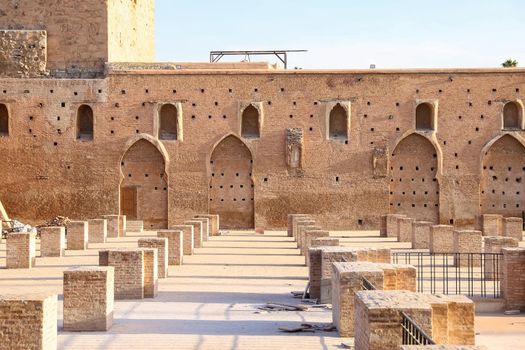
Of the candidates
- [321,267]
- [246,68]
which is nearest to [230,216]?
[246,68]

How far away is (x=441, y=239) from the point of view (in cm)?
2241

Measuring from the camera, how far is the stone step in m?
32.9

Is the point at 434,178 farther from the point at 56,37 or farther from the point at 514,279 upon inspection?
the point at 514,279

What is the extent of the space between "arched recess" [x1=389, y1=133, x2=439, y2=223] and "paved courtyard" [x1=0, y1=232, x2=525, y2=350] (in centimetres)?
1206

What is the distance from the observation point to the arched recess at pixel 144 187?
34.1 m

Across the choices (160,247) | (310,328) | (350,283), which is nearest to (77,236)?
(160,247)

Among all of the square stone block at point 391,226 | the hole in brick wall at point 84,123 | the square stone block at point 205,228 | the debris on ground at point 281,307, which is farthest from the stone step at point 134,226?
the debris on ground at point 281,307

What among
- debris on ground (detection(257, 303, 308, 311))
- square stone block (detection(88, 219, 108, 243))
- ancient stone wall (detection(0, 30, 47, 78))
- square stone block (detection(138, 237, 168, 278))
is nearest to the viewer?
debris on ground (detection(257, 303, 308, 311))

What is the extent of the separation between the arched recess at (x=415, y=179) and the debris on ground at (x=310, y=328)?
2274 cm

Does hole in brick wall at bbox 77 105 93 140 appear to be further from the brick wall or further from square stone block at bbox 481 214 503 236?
the brick wall

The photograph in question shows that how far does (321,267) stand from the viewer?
1427cm

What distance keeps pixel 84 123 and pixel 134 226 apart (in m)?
4.52

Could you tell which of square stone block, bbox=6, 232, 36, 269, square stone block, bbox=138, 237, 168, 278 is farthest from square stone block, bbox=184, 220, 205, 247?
square stone block, bbox=138, 237, 168, 278

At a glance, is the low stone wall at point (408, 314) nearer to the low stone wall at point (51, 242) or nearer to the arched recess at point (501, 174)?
the low stone wall at point (51, 242)
